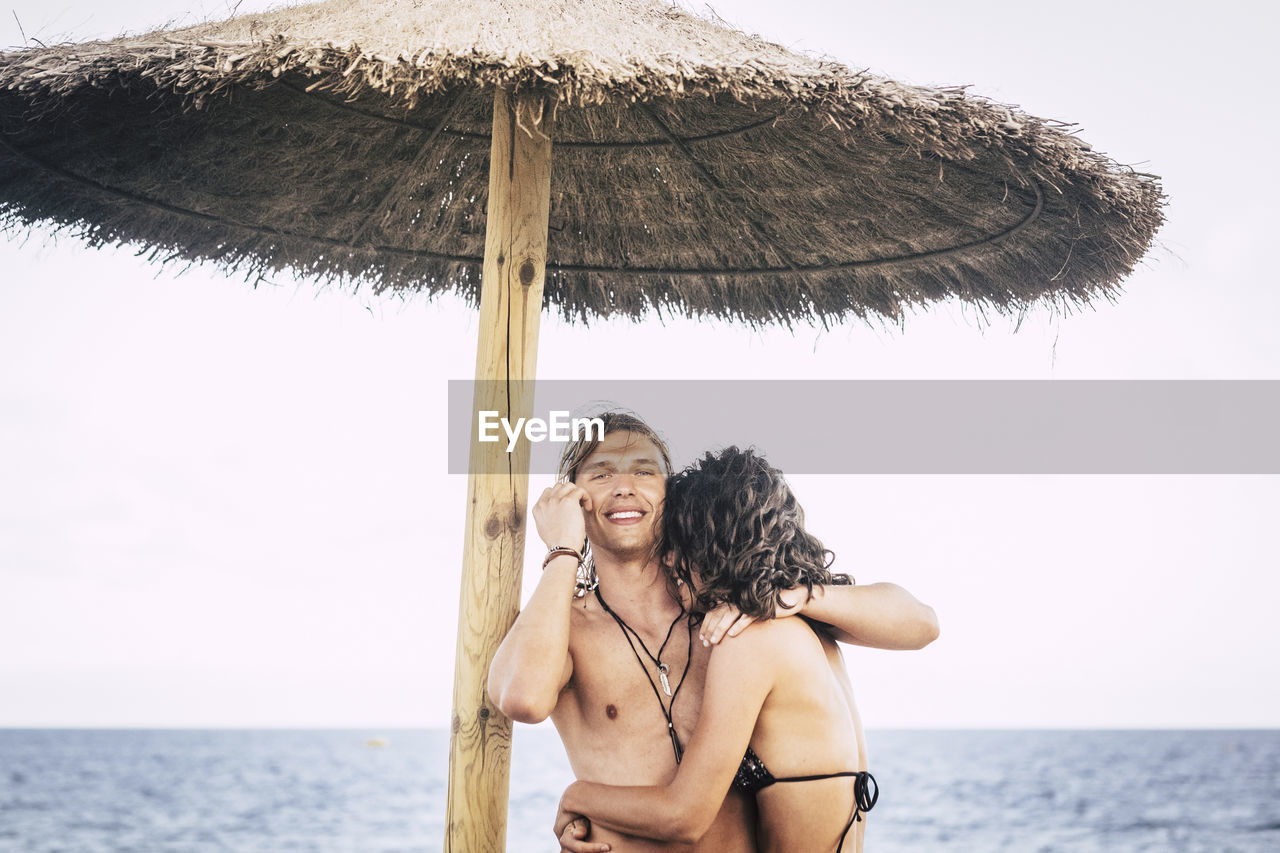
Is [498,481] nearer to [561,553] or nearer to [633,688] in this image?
[561,553]

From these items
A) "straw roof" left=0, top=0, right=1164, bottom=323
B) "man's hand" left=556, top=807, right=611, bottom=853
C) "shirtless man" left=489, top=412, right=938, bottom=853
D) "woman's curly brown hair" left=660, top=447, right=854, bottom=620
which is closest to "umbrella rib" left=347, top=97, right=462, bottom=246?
"straw roof" left=0, top=0, right=1164, bottom=323

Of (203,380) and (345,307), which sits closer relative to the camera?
(345,307)

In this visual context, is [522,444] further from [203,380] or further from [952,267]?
[203,380]

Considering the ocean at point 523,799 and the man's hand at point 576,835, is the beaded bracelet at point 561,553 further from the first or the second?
the ocean at point 523,799

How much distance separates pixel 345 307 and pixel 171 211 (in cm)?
76

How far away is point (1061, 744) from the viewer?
67.9 metres

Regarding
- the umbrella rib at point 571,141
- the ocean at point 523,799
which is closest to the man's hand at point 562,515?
the umbrella rib at point 571,141

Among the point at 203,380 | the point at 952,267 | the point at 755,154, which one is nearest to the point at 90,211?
the point at 755,154

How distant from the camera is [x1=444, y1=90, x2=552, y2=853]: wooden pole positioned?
269cm

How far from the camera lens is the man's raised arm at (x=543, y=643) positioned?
244 cm

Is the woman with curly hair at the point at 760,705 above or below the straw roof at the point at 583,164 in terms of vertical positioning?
below

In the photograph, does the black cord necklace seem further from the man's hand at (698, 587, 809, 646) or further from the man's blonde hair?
the man's blonde hair

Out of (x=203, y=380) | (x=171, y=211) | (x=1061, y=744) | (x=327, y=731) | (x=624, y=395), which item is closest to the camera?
(x=624, y=395)

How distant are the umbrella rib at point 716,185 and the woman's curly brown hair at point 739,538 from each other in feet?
3.88
